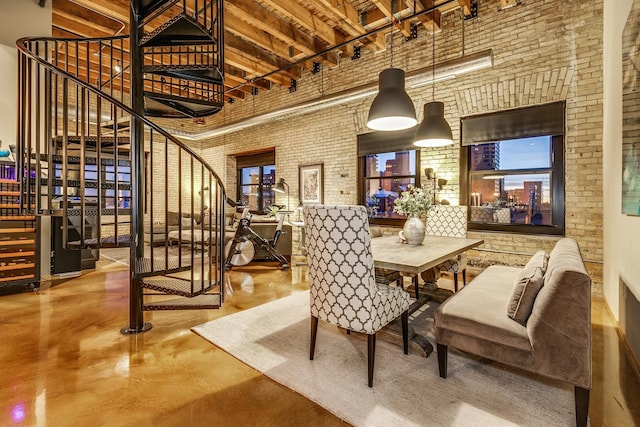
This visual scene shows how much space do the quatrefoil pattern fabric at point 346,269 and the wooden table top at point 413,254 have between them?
207 mm

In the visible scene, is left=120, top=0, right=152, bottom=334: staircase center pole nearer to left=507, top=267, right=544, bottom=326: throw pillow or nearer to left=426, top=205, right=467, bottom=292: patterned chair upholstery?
left=507, top=267, right=544, bottom=326: throw pillow

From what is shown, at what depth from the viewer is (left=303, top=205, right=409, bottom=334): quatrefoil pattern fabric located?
76.4 inches

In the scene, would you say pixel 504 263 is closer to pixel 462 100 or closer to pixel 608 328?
pixel 608 328

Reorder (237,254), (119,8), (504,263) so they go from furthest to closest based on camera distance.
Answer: (237,254) < (504,263) < (119,8)

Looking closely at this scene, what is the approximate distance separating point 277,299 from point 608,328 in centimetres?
326

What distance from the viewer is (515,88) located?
168 inches

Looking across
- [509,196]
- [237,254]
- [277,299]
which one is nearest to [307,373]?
Result: [277,299]

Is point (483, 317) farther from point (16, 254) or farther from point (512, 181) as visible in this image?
point (16, 254)

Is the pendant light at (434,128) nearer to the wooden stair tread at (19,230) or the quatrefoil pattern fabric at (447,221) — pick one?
the quatrefoil pattern fabric at (447,221)

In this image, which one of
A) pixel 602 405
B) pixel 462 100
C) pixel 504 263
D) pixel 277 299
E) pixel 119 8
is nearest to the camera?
pixel 602 405

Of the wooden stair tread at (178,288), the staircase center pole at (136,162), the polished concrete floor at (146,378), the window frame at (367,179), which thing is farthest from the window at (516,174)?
the staircase center pole at (136,162)

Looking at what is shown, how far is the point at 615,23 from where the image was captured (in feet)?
9.49

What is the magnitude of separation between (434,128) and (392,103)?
806mm

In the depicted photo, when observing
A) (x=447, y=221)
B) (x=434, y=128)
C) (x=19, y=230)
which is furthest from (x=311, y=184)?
(x=19, y=230)
